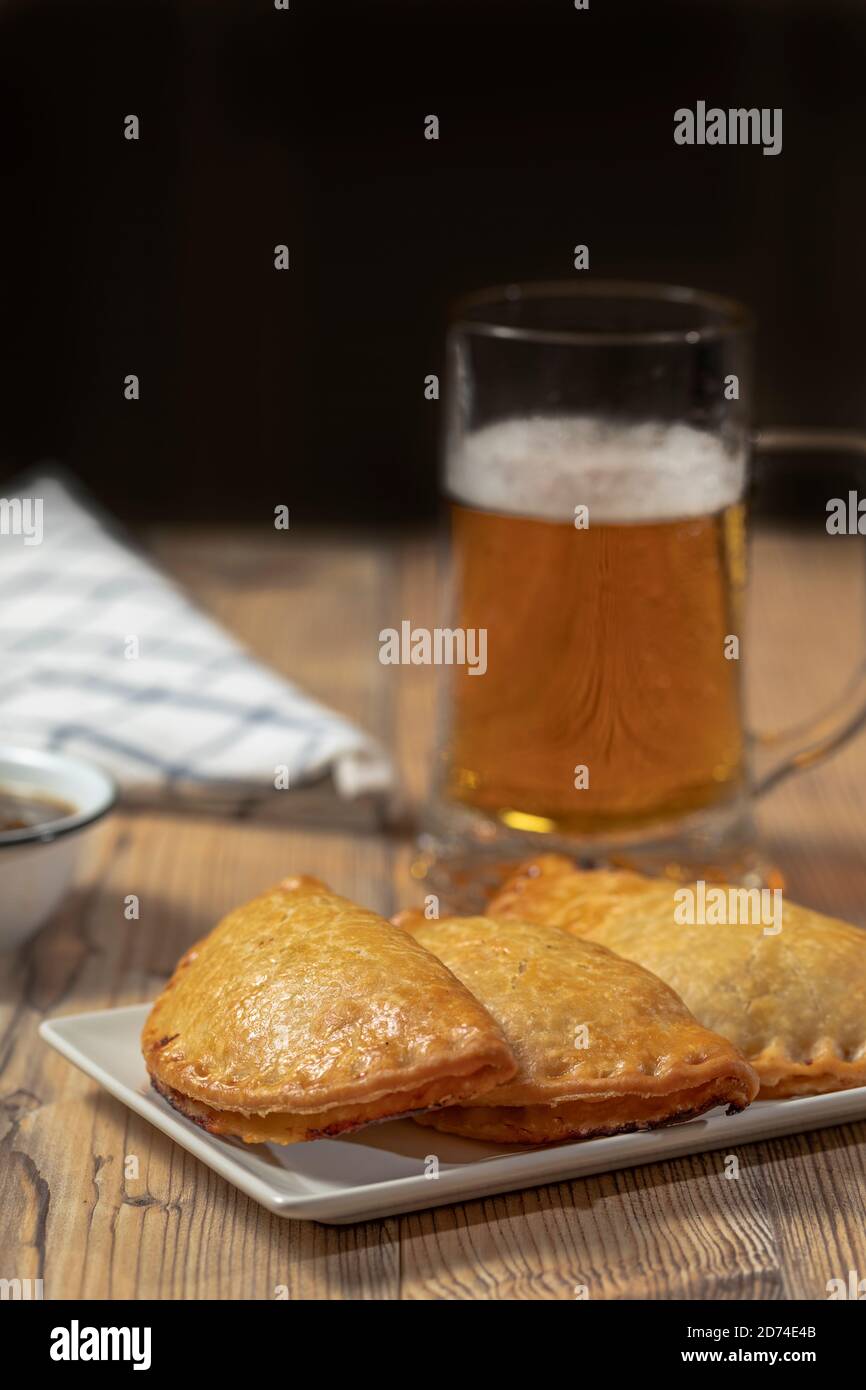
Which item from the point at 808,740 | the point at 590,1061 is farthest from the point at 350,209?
the point at 590,1061

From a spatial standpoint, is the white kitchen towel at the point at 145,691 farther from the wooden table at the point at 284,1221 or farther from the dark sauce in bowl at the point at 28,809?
the dark sauce in bowl at the point at 28,809

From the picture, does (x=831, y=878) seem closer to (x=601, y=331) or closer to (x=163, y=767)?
(x=601, y=331)

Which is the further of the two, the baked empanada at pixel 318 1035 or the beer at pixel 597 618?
the beer at pixel 597 618

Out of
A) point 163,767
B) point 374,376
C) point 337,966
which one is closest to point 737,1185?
point 337,966

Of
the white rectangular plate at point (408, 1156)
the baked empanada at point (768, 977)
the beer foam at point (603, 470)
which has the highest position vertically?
the beer foam at point (603, 470)

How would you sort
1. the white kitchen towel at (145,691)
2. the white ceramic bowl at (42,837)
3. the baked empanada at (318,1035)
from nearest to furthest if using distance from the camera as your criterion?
the baked empanada at (318,1035), the white ceramic bowl at (42,837), the white kitchen towel at (145,691)

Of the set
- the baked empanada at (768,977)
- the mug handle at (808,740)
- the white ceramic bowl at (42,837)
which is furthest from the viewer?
the mug handle at (808,740)

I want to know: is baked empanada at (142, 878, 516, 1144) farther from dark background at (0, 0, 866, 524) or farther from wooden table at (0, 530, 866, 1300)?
dark background at (0, 0, 866, 524)

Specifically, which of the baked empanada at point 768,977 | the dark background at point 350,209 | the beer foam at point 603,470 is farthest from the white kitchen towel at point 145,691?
the dark background at point 350,209
